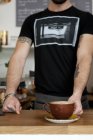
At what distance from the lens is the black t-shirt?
178 cm

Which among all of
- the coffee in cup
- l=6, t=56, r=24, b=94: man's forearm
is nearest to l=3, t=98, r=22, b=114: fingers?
l=6, t=56, r=24, b=94: man's forearm

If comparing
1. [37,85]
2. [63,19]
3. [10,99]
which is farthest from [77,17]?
[10,99]

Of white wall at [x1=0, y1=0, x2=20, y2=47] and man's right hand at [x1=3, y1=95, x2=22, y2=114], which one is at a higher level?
white wall at [x1=0, y1=0, x2=20, y2=47]

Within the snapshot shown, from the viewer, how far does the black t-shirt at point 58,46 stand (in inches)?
70.0

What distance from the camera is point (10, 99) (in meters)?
1.57

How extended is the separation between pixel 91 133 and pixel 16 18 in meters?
2.59

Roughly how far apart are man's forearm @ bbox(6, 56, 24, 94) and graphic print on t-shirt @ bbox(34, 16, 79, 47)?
144mm

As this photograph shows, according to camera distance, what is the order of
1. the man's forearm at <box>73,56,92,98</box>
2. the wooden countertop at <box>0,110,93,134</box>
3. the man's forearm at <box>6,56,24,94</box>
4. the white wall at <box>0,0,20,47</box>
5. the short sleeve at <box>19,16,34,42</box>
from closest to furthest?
the wooden countertop at <box>0,110,93,134</box>, the man's forearm at <box>73,56,92,98</box>, the man's forearm at <box>6,56,24,94</box>, the short sleeve at <box>19,16,34,42</box>, the white wall at <box>0,0,20,47</box>

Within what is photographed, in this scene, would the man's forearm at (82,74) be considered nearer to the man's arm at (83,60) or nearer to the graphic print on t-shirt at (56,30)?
the man's arm at (83,60)

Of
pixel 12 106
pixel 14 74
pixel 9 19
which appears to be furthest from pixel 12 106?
pixel 9 19

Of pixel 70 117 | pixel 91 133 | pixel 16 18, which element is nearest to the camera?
pixel 91 133

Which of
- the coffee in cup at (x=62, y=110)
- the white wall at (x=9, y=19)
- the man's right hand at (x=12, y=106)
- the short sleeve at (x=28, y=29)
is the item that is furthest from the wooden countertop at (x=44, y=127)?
the white wall at (x=9, y=19)

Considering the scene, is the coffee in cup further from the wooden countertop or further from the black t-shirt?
the black t-shirt
